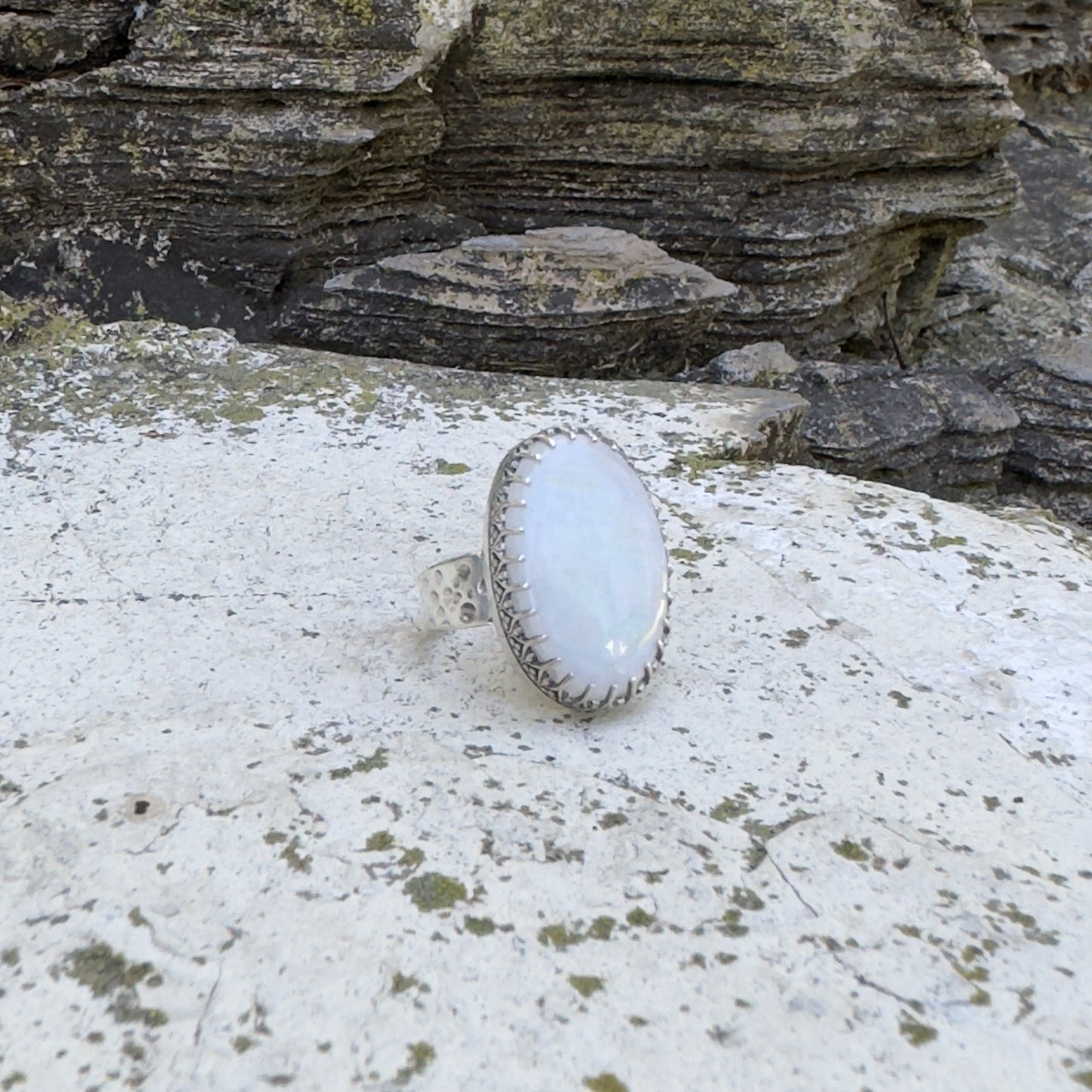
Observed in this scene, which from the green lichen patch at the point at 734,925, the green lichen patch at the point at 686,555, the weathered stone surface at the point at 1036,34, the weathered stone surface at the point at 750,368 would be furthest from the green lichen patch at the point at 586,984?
the weathered stone surface at the point at 1036,34

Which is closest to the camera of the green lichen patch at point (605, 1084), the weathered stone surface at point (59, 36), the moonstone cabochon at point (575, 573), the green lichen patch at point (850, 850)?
the green lichen patch at point (605, 1084)

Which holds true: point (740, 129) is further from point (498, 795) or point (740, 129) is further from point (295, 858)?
point (295, 858)

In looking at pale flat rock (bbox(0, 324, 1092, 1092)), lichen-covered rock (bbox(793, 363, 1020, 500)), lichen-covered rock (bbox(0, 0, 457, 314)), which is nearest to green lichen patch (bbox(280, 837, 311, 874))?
pale flat rock (bbox(0, 324, 1092, 1092))

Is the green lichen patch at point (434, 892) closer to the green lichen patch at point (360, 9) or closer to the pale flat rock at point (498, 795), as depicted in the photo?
the pale flat rock at point (498, 795)

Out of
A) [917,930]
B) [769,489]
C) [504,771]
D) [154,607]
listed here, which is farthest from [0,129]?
[917,930]

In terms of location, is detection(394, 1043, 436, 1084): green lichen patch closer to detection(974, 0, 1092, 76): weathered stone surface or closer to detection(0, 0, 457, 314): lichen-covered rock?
detection(0, 0, 457, 314): lichen-covered rock

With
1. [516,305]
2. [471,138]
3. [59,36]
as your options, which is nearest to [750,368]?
[516,305]
